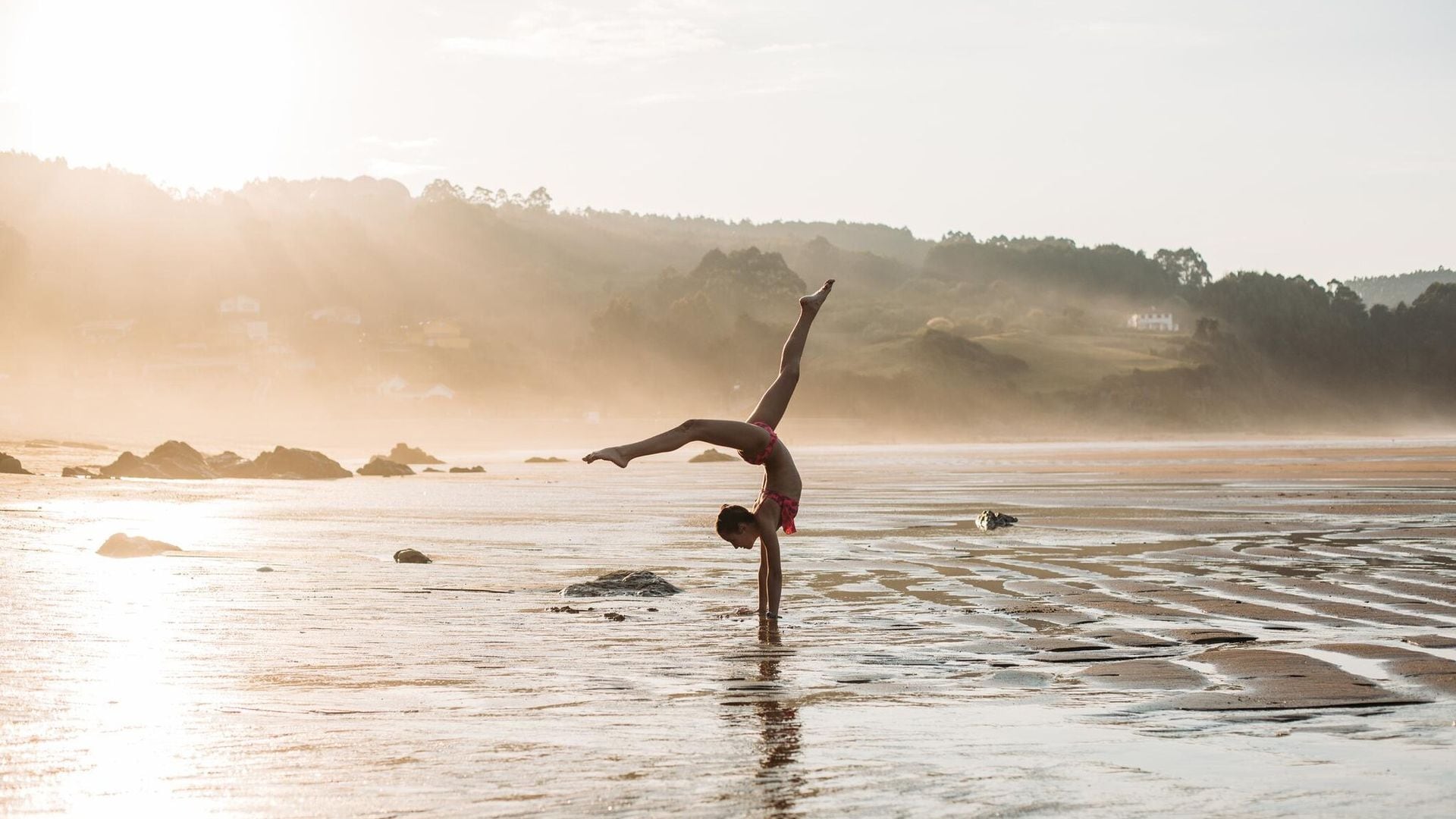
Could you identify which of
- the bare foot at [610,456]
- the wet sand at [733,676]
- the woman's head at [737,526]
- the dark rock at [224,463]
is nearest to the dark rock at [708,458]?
the dark rock at [224,463]

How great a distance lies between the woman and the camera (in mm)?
10492

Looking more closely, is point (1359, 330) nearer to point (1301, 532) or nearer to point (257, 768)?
point (1301, 532)

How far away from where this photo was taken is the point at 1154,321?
17112 centimetres

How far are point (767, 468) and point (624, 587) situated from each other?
2.23 metres

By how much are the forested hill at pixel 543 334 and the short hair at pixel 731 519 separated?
72193 mm

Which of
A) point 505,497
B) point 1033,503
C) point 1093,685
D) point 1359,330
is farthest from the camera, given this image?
point 1359,330

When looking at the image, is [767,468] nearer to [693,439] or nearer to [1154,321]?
[693,439]

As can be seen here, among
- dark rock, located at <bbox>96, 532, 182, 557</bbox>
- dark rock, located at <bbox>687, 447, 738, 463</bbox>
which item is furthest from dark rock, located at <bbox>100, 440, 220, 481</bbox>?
dark rock, located at <bbox>687, 447, 738, 463</bbox>

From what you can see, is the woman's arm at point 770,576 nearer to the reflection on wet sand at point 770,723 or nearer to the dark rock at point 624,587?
the reflection on wet sand at point 770,723

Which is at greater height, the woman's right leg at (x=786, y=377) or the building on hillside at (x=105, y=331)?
the building on hillside at (x=105, y=331)

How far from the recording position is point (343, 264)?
137 m

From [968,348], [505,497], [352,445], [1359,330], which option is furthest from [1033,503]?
[1359,330]

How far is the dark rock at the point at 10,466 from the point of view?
97.7 ft

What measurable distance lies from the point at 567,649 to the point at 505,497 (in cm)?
2238
